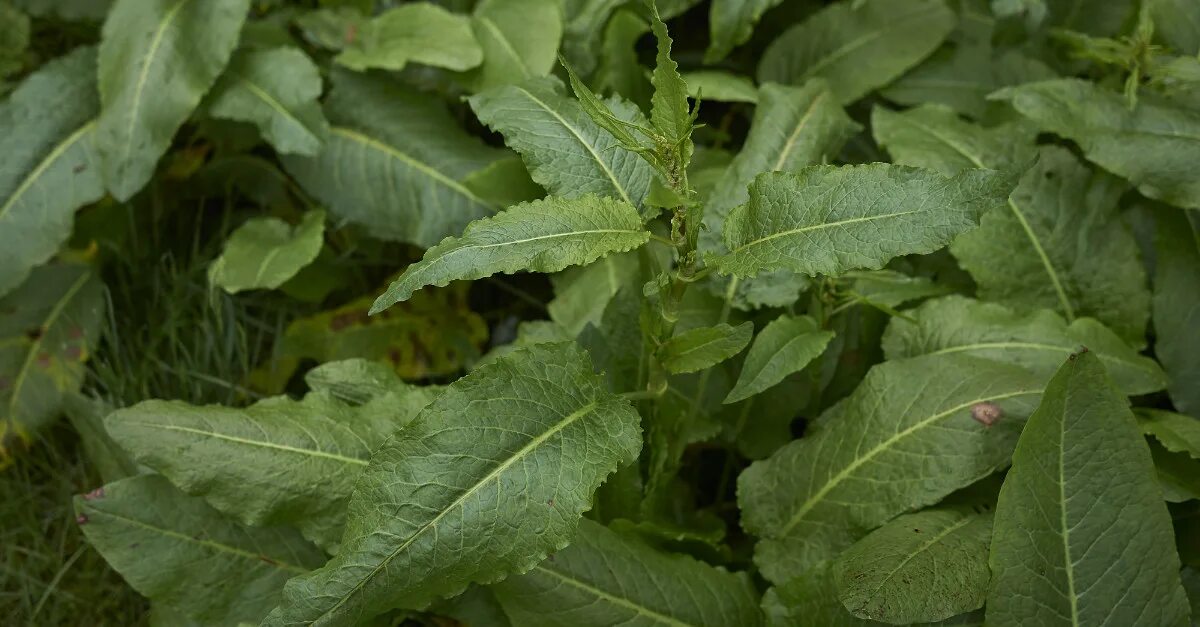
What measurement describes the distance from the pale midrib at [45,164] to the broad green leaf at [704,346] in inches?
56.3

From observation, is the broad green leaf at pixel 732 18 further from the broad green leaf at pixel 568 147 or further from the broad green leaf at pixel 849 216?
the broad green leaf at pixel 849 216

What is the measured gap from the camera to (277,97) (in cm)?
198

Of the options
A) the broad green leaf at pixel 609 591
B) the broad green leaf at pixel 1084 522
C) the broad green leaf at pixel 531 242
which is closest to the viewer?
the broad green leaf at pixel 531 242

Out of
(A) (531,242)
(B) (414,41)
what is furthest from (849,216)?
(B) (414,41)

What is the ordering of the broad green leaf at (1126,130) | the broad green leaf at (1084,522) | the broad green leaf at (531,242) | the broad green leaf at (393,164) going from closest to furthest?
the broad green leaf at (531,242) < the broad green leaf at (1084,522) < the broad green leaf at (1126,130) < the broad green leaf at (393,164)

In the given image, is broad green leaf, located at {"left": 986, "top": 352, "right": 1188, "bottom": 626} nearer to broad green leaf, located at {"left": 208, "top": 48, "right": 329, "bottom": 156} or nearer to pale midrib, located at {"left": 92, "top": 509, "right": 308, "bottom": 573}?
pale midrib, located at {"left": 92, "top": 509, "right": 308, "bottom": 573}

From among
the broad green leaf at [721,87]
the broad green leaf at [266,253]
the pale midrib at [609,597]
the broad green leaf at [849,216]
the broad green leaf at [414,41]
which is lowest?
the pale midrib at [609,597]

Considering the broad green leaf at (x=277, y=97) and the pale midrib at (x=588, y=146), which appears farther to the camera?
the broad green leaf at (x=277, y=97)

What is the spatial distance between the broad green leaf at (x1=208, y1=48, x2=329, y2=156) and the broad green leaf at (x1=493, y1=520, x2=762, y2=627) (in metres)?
0.99

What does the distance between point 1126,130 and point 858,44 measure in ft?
2.06

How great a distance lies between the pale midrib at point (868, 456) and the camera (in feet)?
4.65

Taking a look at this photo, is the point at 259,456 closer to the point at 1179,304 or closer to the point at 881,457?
the point at 881,457

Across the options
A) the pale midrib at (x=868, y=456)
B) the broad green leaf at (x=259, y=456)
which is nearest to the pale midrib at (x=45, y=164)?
the broad green leaf at (x=259, y=456)

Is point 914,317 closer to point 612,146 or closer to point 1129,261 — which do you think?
point 1129,261
